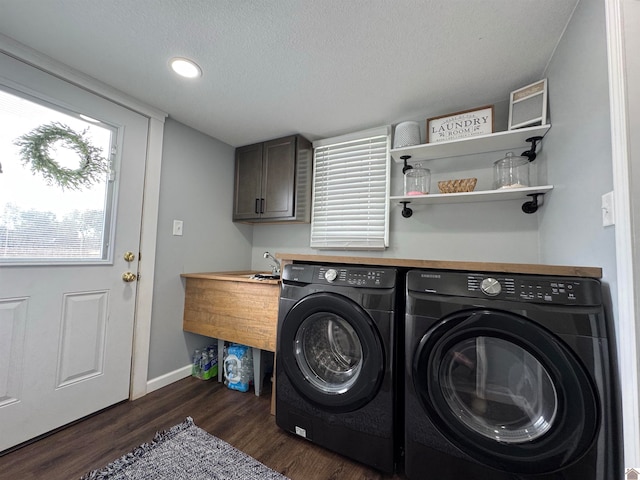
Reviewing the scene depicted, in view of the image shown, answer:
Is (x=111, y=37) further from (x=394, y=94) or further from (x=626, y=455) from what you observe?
(x=626, y=455)

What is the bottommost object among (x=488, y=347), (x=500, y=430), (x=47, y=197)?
(x=500, y=430)

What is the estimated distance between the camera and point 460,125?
174 centimetres

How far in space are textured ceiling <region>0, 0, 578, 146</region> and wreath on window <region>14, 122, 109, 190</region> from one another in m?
0.40

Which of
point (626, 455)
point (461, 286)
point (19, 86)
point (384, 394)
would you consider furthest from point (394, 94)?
point (19, 86)

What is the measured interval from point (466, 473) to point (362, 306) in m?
0.75

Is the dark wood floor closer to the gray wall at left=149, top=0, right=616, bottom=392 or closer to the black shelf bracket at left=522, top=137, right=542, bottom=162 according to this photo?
the gray wall at left=149, top=0, right=616, bottom=392

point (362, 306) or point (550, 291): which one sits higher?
point (550, 291)

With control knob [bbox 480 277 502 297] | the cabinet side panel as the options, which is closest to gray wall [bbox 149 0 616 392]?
the cabinet side panel

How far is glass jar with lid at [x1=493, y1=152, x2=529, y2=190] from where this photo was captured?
160 centimetres

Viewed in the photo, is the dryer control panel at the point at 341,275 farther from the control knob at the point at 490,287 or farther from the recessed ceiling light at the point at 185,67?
the recessed ceiling light at the point at 185,67

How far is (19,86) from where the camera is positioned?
1.39m

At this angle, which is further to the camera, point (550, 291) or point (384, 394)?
point (384, 394)

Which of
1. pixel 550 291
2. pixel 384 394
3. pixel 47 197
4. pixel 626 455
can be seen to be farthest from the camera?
pixel 47 197

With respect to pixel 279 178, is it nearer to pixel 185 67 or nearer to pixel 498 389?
pixel 185 67
